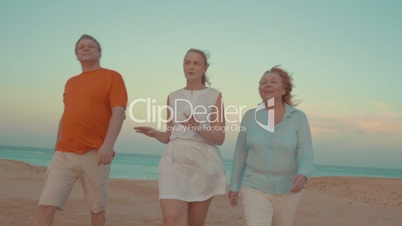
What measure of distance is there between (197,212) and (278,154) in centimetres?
91

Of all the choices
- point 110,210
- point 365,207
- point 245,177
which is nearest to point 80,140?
point 245,177

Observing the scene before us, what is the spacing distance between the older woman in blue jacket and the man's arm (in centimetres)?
114

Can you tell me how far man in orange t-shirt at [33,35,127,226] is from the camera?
4.47 m

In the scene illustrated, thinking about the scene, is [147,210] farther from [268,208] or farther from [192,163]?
[268,208]

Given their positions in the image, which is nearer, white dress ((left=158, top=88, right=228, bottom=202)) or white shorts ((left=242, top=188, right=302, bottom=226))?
white shorts ((left=242, top=188, right=302, bottom=226))

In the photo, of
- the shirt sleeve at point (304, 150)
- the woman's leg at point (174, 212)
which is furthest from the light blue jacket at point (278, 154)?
the woman's leg at point (174, 212)

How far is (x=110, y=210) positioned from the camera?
31.8 ft

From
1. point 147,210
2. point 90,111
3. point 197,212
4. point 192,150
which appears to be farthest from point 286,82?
point 147,210

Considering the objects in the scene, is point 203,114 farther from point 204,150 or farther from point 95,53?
point 95,53

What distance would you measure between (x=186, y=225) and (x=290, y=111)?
4.50 feet

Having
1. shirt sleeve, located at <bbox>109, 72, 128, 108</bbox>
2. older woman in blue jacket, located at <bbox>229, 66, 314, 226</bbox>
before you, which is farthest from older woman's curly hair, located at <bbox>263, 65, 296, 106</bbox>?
shirt sleeve, located at <bbox>109, 72, 128, 108</bbox>

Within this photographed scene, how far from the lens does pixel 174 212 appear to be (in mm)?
4199

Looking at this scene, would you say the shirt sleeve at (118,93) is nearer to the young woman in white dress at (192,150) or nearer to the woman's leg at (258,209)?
the young woman in white dress at (192,150)

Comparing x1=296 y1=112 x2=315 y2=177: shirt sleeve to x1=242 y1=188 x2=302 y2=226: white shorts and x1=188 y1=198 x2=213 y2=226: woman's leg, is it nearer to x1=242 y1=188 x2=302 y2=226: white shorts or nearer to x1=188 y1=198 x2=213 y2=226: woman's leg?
x1=242 y1=188 x2=302 y2=226: white shorts
